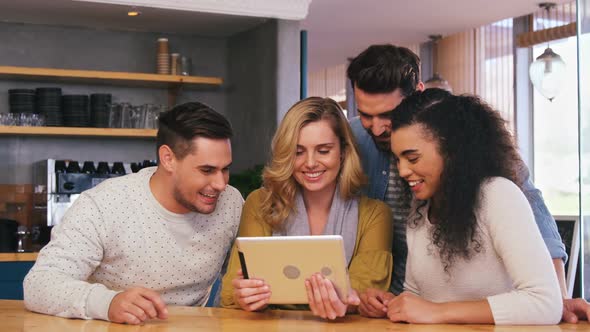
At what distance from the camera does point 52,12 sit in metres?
6.10

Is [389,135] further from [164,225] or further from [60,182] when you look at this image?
[60,182]

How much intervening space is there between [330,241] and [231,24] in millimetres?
4401

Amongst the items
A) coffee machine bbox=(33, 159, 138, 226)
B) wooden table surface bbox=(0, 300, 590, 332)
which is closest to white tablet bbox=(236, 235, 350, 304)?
wooden table surface bbox=(0, 300, 590, 332)

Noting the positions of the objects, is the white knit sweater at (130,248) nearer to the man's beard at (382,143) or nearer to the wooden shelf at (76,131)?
the man's beard at (382,143)

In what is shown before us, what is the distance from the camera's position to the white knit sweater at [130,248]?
2.72 m

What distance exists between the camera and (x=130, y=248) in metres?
2.89

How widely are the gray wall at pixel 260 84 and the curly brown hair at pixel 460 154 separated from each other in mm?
3669

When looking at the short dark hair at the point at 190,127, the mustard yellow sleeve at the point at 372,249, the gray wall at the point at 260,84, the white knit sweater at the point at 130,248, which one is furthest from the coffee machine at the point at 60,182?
the mustard yellow sleeve at the point at 372,249

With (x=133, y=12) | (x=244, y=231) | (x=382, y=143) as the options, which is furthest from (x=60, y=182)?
(x=382, y=143)

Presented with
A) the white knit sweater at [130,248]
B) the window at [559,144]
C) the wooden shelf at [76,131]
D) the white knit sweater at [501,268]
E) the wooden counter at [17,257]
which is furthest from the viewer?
the window at [559,144]

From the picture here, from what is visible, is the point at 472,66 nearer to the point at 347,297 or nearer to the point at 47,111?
the point at 47,111

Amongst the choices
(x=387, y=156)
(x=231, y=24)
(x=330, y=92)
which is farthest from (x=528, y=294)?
(x=330, y=92)

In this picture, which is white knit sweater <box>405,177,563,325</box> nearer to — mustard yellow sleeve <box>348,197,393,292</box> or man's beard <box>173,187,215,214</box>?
mustard yellow sleeve <box>348,197,393,292</box>

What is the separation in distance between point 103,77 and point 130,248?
3.54 metres
